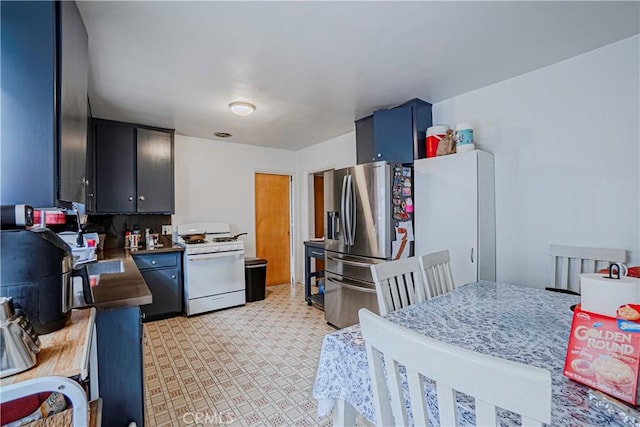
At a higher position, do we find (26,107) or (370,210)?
(26,107)

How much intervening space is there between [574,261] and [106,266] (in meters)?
3.80

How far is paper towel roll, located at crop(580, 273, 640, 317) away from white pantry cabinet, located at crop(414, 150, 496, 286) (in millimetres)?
1548

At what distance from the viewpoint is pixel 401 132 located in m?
2.96

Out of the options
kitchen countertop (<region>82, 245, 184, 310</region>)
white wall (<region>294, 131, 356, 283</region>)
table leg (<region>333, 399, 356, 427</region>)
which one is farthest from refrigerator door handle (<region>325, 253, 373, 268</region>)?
kitchen countertop (<region>82, 245, 184, 310</region>)

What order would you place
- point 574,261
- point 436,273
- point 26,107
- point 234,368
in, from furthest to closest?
point 234,368
point 574,261
point 436,273
point 26,107

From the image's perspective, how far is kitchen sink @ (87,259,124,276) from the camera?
8.05 feet

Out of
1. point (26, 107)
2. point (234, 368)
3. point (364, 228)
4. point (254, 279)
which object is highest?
point (26, 107)

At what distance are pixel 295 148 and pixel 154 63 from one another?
121 inches

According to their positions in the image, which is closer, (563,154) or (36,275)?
(36,275)

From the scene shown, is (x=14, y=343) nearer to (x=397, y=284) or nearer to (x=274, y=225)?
(x=397, y=284)

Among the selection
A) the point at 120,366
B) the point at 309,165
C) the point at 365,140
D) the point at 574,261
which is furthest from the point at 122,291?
the point at 309,165

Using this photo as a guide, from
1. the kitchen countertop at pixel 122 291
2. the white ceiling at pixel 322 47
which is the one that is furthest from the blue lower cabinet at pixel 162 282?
the white ceiling at pixel 322 47

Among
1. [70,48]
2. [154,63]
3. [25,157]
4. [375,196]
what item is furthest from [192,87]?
[375,196]

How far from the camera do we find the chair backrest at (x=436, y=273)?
1682 millimetres
